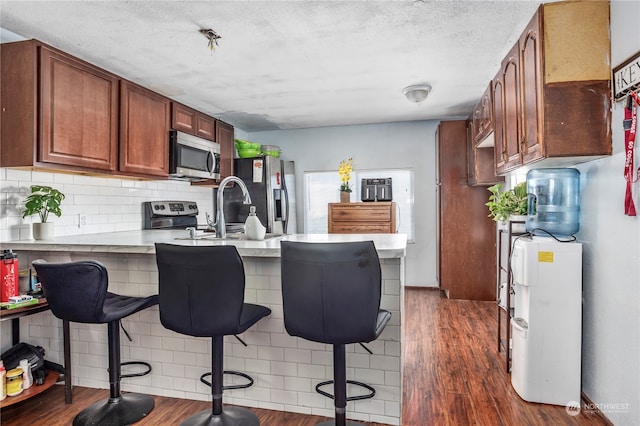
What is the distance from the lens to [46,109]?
235 centimetres

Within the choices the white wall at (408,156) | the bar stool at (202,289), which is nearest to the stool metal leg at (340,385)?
the bar stool at (202,289)

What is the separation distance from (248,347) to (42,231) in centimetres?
157

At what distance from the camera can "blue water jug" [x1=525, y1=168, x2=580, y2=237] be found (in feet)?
7.52

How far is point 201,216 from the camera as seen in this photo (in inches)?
186

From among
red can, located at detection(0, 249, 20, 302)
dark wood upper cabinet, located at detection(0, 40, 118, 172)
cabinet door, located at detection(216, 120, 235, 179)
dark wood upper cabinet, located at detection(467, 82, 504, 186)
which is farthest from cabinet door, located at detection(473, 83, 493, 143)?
red can, located at detection(0, 249, 20, 302)

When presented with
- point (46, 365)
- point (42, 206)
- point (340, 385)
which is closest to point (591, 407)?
point (340, 385)

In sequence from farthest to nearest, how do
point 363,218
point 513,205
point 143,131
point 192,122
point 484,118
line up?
point 363,218
point 192,122
point 484,118
point 143,131
point 513,205

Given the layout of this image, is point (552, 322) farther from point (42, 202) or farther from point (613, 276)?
point (42, 202)

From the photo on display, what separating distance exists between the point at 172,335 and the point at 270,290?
721 mm

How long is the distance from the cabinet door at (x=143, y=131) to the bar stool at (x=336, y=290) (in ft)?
6.60

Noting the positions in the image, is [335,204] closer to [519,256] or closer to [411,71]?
[411,71]

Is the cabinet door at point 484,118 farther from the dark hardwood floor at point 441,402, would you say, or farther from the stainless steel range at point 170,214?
the stainless steel range at point 170,214

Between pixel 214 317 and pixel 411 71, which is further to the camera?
pixel 411 71

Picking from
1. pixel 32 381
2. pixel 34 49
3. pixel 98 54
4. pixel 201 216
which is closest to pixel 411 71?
pixel 98 54
